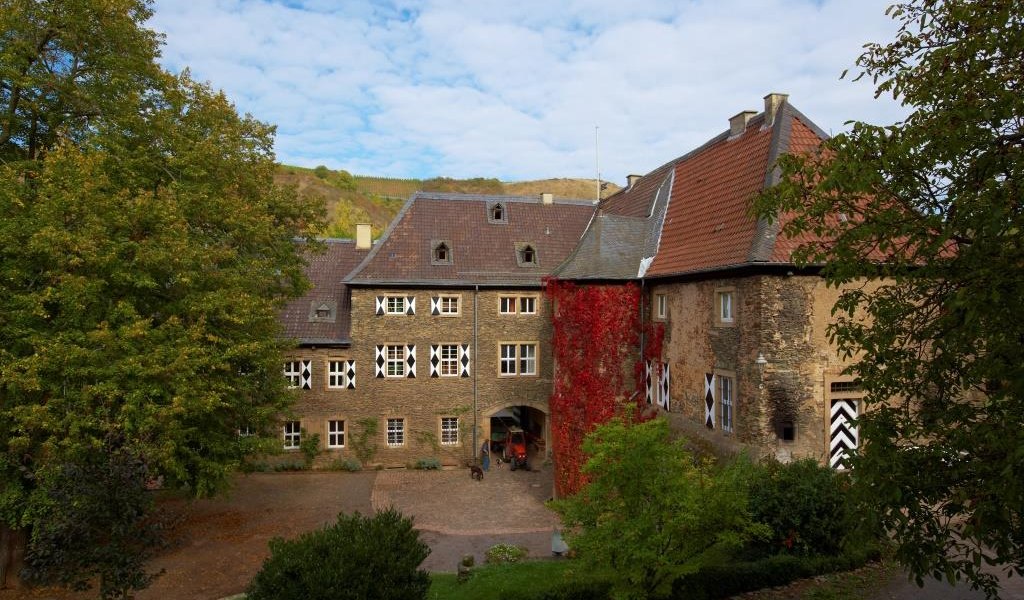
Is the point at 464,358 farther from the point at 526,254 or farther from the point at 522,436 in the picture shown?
the point at 526,254

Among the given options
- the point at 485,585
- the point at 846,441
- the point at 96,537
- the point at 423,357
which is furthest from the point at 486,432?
the point at 96,537

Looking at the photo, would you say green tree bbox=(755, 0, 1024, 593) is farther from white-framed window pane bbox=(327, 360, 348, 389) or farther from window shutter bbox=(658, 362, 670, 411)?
white-framed window pane bbox=(327, 360, 348, 389)

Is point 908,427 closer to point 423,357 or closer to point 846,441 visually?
point 846,441

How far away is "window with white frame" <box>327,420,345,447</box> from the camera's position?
22.9m

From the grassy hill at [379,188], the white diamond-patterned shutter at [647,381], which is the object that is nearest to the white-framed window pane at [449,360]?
the white diamond-patterned shutter at [647,381]

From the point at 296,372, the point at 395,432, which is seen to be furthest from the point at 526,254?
the point at 296,372

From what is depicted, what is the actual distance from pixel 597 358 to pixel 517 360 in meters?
6.48

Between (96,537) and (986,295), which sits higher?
(986,295)

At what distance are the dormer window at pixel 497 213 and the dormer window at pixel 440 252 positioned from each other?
262 cm

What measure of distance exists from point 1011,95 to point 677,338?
41.2 feet

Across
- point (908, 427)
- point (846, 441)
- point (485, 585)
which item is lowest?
point (485, 585)

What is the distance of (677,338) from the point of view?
1656cm

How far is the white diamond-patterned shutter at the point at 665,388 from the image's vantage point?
17.1 m

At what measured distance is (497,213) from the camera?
25969 millimetres
